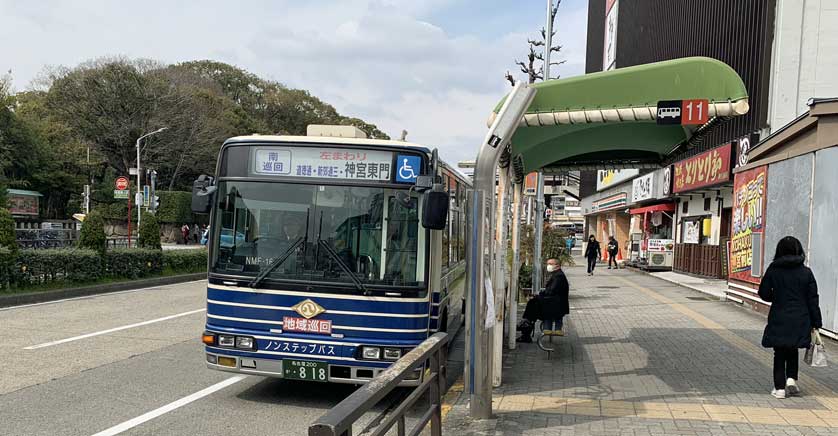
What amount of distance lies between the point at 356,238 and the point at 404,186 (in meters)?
0.70

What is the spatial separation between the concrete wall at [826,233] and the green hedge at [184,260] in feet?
61.1

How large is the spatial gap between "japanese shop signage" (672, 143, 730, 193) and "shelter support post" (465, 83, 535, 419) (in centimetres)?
1642

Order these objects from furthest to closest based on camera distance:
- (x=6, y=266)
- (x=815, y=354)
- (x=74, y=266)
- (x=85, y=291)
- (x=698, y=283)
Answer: (x=698, y=283)
(x=74, y=266)
(x=85, y=291)
(x=6, y=266)
(x=815, y=354)

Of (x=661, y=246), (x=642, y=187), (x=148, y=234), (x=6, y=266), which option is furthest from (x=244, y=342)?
(x=642, y=187)

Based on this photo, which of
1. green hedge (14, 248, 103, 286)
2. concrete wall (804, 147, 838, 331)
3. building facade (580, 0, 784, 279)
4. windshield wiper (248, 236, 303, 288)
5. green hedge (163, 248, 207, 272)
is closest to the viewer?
windshield wiper (248, 236, 303, 288)

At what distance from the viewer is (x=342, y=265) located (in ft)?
21.0

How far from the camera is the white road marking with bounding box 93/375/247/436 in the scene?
573 cm

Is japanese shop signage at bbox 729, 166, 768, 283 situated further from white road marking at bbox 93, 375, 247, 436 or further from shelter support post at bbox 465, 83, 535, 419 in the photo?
white road marking at bbox 93, 375, 247, 436

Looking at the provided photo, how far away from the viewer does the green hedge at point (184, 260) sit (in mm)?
22281

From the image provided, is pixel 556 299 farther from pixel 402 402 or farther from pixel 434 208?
pixel 402 402

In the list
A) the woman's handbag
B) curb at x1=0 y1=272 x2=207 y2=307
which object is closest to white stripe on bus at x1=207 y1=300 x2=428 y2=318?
the woman's handbag

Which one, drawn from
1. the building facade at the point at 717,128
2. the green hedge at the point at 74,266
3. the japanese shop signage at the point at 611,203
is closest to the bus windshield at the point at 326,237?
the building facade at the point at 717,128

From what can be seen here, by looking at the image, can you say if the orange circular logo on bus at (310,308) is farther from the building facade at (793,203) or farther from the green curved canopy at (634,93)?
the building facade at (793,203)

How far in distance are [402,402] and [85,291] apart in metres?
15.0
